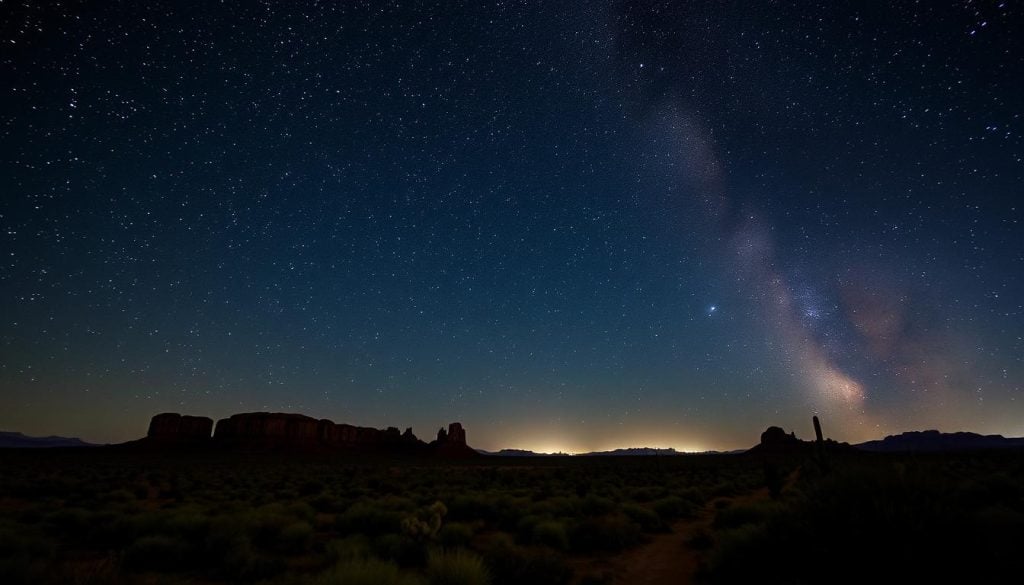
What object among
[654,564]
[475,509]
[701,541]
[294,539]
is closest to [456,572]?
[654,564]

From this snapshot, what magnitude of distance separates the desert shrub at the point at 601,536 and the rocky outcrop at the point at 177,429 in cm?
12883

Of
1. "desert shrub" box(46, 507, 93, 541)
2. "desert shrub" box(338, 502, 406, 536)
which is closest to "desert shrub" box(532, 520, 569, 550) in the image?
"desert shrub" box(338, 502, 406, 536)

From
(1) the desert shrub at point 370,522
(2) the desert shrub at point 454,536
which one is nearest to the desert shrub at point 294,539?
(1) the desert shrub at point 370,522

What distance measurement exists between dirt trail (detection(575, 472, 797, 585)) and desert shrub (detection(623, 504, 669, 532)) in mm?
789

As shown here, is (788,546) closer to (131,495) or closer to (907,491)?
(907,491)

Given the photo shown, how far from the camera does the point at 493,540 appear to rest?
1037cm

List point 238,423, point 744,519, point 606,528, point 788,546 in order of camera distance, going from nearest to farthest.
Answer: point 788,546 < point 606,528 < point 744,519 < point 238,423

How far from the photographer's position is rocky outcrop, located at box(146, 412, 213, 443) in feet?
362

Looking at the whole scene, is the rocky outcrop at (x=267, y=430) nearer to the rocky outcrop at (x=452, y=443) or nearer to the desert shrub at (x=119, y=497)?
the rocky outcrop at (x=452, y=443)

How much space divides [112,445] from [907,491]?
5462 inches

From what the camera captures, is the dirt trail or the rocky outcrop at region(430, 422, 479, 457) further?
the rocky outcrop at region(430, 422, 479, 457)

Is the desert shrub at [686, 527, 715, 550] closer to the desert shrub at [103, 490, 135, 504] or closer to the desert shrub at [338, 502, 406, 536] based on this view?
the desert shrub at [338, 502, 406, 536]

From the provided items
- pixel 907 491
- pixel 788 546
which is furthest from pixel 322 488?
pixel 907 491

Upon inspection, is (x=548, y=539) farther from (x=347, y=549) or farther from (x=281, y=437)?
(x=281, y=437)
